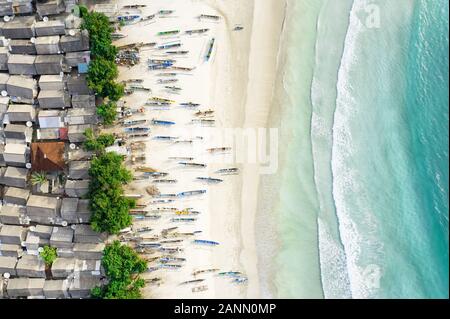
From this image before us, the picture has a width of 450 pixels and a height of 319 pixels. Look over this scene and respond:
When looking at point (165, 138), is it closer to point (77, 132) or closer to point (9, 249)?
point (77, 132)

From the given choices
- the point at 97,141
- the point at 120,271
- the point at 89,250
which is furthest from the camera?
the point at 89,250

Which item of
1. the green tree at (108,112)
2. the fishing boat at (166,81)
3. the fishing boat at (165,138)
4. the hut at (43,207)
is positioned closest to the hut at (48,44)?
the green tree at (108,112)

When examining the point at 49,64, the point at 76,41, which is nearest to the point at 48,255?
the point at 49,64

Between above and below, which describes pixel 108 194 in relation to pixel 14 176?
below

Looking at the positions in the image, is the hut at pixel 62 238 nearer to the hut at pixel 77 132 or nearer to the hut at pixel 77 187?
the hut at pixel 77 187

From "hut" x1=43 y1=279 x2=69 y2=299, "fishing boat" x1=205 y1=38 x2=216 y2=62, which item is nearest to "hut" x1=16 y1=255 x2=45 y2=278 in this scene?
"hut" x1=43 y1=279 x2=69 y2=299

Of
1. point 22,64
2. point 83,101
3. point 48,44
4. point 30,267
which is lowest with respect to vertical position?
point 30,267

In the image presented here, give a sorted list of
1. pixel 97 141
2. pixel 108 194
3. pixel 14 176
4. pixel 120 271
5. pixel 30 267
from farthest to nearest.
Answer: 1. pixel 30 267
2. pixel 14 176
3. pixel 97 141
4. pixel 120 271
5. pixel 108 194
